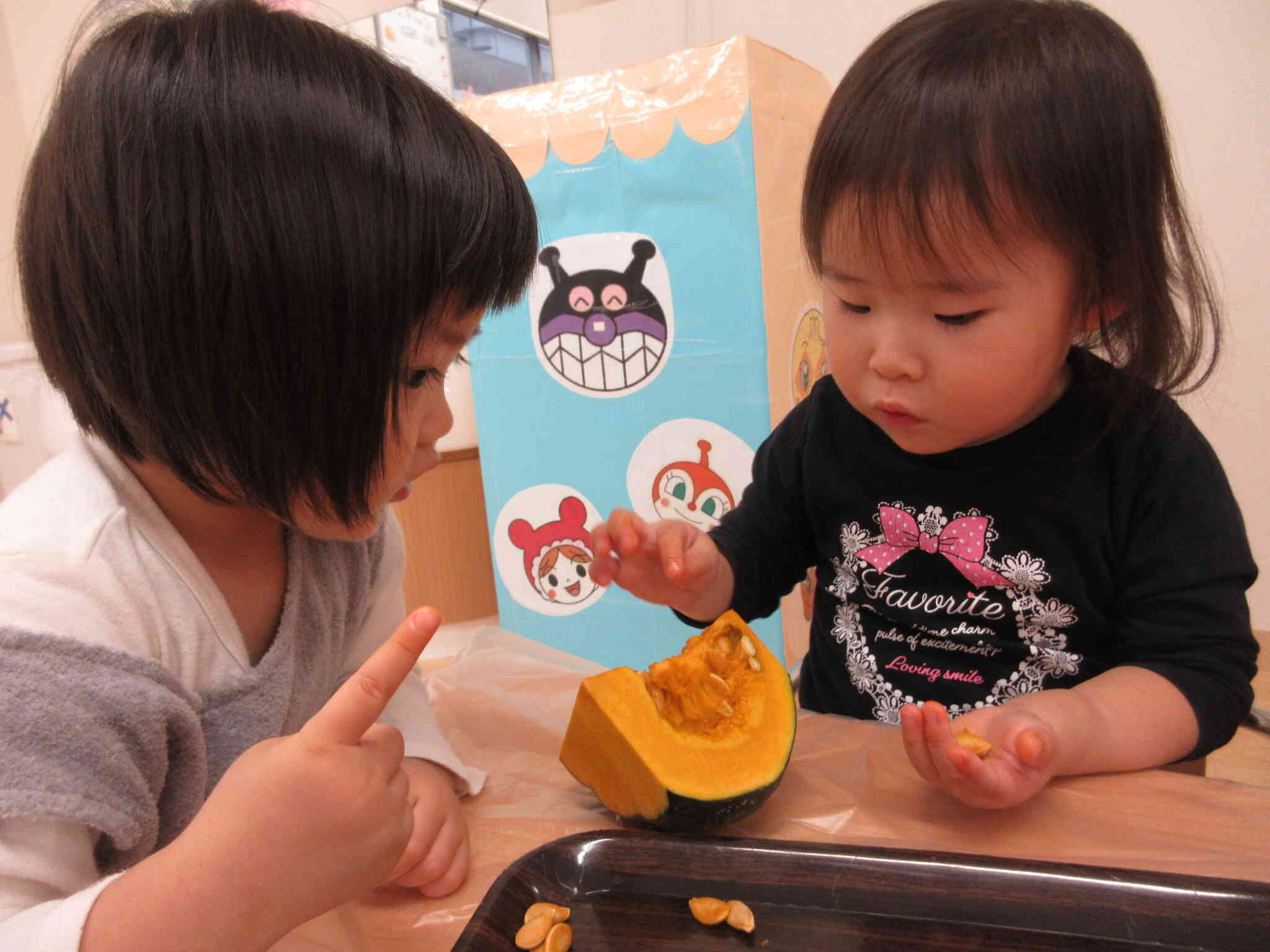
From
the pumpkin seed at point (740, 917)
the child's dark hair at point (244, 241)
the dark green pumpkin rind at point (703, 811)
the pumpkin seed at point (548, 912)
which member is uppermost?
the child's dark hair at point (244, 241)

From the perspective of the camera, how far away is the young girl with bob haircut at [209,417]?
403 millimetres

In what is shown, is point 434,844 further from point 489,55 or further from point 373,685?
point 489,55

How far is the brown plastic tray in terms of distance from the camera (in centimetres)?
43

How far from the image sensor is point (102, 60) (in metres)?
0.45

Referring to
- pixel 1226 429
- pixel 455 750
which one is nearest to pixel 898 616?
pixel 455 750

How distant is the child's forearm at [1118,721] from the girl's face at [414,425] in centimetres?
42

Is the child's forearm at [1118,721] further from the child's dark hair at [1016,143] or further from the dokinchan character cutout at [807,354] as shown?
the dokinchan character cutout at [807,354]

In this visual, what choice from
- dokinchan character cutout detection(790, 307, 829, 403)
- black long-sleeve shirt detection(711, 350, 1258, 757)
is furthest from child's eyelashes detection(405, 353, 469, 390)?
dokinchan character cutout detection(790, 307, 829, 403)

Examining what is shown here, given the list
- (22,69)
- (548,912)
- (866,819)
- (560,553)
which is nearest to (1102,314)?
(866,819)

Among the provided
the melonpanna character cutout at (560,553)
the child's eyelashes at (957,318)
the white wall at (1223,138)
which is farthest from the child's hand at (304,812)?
the white wall at (1223,138)

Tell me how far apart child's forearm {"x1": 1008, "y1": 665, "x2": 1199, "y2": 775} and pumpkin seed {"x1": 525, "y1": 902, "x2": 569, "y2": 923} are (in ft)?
1.01

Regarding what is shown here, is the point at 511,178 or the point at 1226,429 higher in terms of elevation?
the point at 511,178

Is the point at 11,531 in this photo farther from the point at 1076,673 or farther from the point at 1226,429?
the point at 1226,429

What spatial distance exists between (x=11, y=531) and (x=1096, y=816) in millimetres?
622
